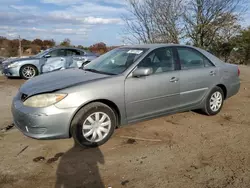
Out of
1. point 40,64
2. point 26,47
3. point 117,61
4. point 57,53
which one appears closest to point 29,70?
point 40,64

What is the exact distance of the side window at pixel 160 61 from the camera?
4.37 m

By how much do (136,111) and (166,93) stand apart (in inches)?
26.7

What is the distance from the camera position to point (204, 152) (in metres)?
3.70

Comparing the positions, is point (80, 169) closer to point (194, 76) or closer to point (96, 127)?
point (96, 127)

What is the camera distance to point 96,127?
386 cm

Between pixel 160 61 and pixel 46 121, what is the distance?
7.19ft

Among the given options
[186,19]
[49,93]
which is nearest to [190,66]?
[49,93]

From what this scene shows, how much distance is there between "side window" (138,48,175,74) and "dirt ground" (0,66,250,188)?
42.1 inches

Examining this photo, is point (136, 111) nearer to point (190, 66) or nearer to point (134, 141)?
point (134, 141)

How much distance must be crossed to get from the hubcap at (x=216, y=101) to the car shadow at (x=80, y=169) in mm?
2712

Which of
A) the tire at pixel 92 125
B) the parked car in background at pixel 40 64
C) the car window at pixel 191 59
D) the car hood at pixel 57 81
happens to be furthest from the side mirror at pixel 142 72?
the parked car in background at pixel 40 64

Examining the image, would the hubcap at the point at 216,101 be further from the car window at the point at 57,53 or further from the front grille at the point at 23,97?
the car window at the point at 57,53

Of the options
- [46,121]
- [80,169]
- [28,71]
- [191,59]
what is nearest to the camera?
[80,169]

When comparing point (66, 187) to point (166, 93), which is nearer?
point (66, 187)
